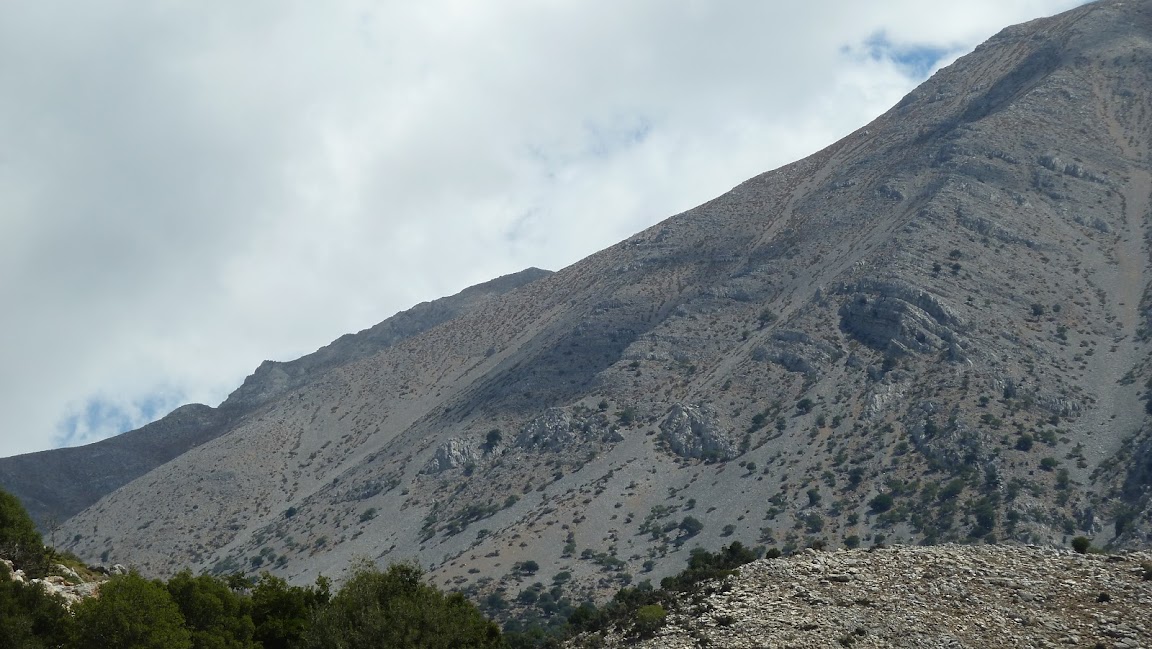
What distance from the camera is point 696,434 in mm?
100875

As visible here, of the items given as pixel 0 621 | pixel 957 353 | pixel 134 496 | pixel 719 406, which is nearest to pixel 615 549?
pixel 719 406

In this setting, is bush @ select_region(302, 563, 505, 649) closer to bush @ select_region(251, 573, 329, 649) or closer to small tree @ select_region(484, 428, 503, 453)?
bush @ select_region(251, 573, 329, 649)

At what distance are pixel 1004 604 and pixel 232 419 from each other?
539 ft

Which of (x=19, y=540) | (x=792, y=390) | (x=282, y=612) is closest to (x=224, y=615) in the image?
(x=282, y=612)

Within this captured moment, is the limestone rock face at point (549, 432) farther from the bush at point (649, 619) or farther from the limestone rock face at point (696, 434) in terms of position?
the bush at point (649, 619)

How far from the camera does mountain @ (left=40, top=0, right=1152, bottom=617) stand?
8544cm

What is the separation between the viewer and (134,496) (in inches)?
5300

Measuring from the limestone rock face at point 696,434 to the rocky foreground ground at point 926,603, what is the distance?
194 ft

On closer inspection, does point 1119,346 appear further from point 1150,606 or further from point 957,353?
point 1150,606

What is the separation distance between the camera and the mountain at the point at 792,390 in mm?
85438

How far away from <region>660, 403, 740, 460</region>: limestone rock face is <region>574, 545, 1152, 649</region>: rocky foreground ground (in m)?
59.0

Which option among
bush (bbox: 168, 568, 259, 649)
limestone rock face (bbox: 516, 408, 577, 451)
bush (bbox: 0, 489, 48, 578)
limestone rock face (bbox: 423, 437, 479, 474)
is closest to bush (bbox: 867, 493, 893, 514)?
limestone rock face (bbox: 516, 408, 577, 451)

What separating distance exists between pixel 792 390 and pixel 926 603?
223 feet

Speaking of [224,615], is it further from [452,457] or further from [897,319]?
[897,319]
